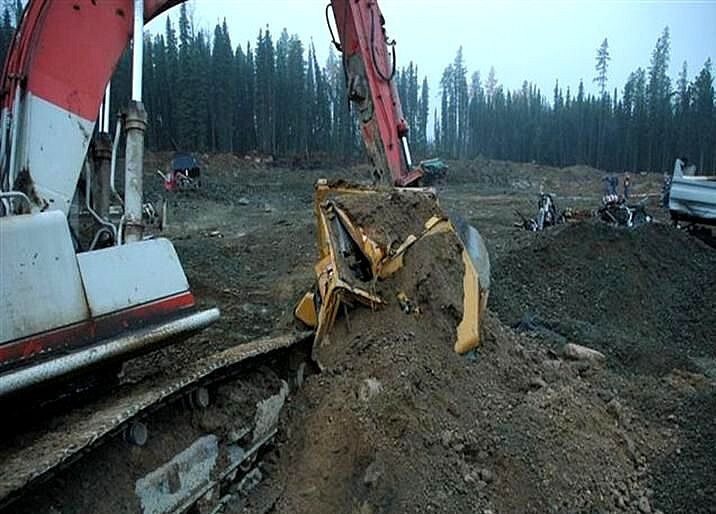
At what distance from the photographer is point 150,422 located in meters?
2.55

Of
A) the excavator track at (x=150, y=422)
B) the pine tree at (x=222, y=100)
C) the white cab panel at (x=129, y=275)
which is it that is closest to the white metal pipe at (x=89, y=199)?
the white cab panel at (x=129, y=275)

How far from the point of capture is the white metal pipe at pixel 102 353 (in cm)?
205

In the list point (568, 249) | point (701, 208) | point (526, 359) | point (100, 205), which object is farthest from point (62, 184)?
point (701, 208)

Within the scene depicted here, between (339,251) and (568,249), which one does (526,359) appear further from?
(568,249)

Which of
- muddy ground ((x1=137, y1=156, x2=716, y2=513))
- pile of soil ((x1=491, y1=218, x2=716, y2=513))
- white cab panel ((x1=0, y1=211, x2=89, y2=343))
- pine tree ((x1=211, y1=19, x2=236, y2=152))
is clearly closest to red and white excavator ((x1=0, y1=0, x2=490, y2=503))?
white cab panel ((x1=0, y1=211, x2=89, y2=343))

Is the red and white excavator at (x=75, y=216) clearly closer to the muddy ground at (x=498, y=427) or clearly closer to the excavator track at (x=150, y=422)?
the excavator track at (x=150, y=422)

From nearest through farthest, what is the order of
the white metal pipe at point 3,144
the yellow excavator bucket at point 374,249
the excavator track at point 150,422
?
the excavator track at point 150,422 → the white metal pipe at point 3,144 → the yellow excavator bucket at point 374,249

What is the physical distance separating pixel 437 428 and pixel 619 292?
5769mm

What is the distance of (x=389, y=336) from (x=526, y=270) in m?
5.16

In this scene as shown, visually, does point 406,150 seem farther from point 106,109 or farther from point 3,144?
point 3,144

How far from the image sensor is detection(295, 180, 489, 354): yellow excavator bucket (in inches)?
144

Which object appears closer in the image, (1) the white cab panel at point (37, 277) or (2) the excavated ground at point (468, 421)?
(1) the white cab panel at point (37, 277)

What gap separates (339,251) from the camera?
3.82m

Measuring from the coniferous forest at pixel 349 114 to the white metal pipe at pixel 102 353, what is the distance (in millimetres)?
32427
